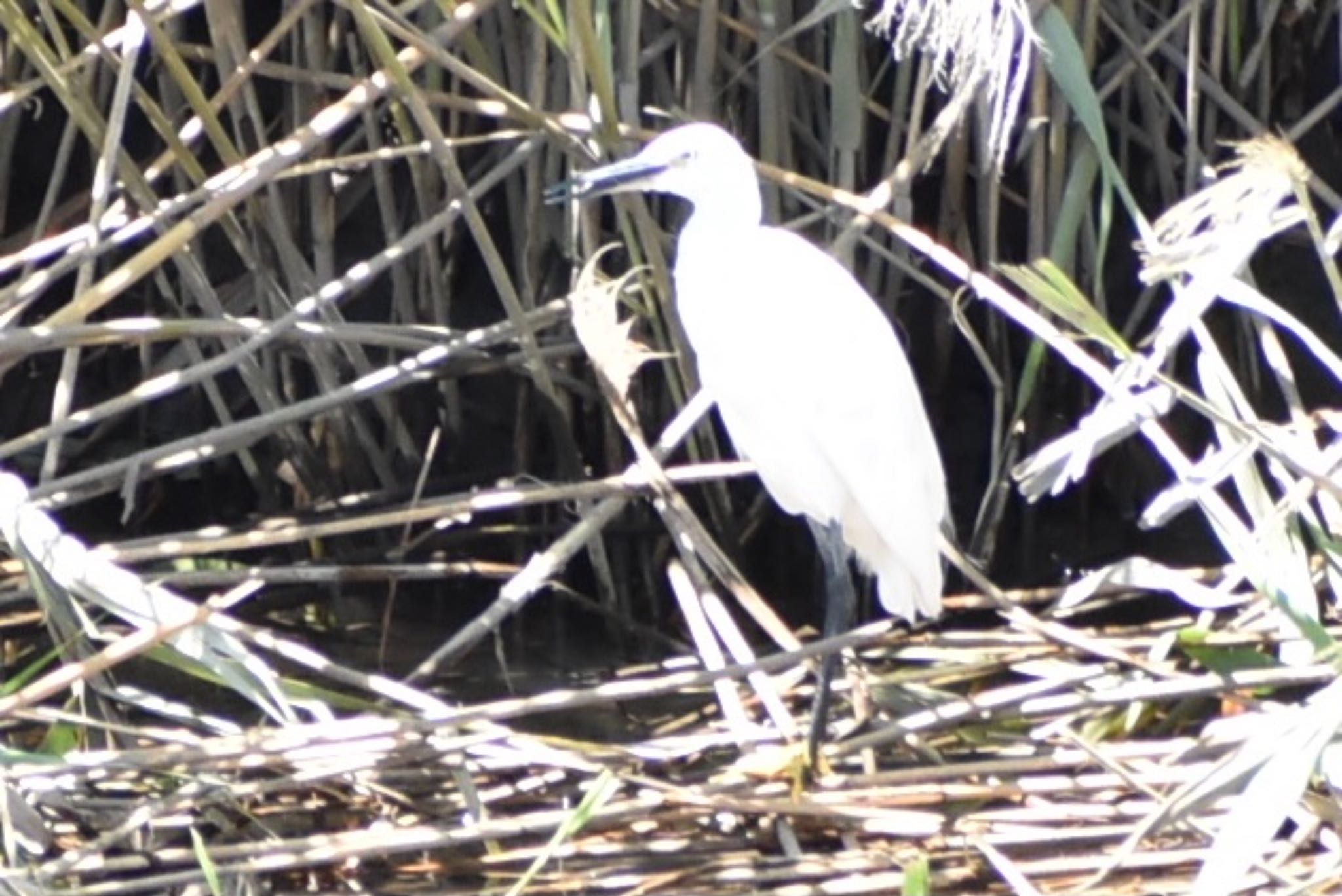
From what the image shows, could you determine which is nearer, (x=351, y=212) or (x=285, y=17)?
(x=285, y=17)

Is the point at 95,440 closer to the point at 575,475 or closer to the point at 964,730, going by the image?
the point at 575,475

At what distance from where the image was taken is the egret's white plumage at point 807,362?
7.02ft

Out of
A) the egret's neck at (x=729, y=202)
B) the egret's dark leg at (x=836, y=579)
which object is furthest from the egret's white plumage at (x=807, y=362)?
the egret's dark leg at (x=836, y=579)

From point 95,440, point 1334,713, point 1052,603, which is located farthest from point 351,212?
point 1334,713

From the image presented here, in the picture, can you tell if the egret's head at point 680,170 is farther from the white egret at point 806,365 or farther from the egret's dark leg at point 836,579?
the egret's dark leg at point 836,579

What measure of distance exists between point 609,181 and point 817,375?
0.29 m

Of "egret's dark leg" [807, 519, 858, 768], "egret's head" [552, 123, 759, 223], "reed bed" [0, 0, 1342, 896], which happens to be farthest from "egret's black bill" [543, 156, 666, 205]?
"egret's dark leg" [807, 519, 858, 768]

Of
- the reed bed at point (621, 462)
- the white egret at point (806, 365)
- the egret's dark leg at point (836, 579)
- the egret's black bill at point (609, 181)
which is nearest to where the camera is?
the reed bed at point (621, 462)

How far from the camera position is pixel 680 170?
2061 mm

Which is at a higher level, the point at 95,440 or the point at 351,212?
the point at 351,212

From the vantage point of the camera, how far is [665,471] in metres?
2.26

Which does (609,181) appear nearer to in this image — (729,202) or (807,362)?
(729,202)

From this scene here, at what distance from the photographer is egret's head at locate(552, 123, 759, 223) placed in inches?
79.7

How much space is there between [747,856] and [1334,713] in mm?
580
